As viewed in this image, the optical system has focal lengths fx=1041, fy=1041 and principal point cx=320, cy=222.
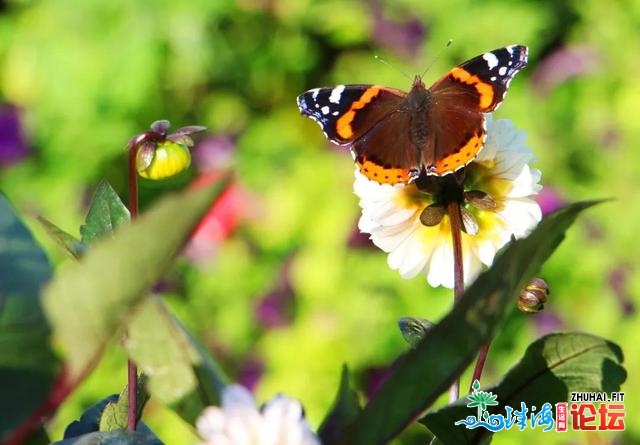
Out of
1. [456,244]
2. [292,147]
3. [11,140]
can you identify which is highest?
[292,147]

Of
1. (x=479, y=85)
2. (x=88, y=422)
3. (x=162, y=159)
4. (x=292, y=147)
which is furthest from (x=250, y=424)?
(x=292, y=147)

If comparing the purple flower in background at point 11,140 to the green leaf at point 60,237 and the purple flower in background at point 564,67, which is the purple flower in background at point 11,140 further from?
the green leaf at point 60,237

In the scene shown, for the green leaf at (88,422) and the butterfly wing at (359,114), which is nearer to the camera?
the green leaf at (88,422)

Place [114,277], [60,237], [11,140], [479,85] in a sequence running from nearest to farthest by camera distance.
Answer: [114,277] → [60,237] → [479,85] → [11,140]

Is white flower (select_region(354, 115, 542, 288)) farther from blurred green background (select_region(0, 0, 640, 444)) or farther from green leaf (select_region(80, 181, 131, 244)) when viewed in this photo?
blurred green background (select_region(0, 0, 640, 444))

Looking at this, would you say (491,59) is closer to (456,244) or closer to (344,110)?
(344,110)

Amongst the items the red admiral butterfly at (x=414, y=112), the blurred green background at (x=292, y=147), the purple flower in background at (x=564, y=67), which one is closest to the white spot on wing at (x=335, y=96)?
the red admiral butterfly at (x=414, y=112)
